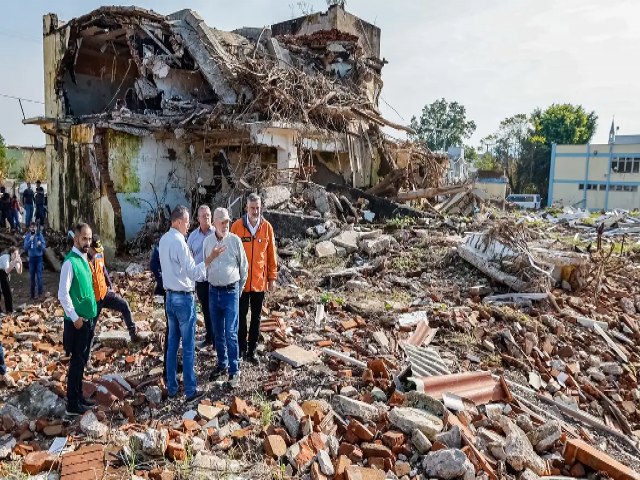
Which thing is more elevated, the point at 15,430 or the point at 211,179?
the point at 211,179

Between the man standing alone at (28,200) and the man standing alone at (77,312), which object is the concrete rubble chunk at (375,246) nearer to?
the man standing alone at (77,312)

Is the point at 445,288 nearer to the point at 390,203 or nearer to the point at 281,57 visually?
the point at 390,203

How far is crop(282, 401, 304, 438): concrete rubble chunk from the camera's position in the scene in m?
3.75

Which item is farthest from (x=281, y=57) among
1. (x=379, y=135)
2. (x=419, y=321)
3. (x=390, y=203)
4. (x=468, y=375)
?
(x=468, y=375)

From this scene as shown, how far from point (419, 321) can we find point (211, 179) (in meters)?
9.05

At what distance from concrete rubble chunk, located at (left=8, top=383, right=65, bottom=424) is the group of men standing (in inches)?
40.2

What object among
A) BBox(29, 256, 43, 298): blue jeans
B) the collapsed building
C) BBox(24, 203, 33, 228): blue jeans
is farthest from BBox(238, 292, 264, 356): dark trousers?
BBox(24, 203, 33, 228): blue jeans

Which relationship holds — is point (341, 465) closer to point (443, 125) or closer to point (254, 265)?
point (254, 265)

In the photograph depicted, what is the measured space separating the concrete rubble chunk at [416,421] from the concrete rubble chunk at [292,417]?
72cm

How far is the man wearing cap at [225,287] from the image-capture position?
453cm

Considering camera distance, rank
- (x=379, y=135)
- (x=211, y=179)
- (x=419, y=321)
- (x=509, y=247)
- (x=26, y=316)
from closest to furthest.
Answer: (x=419, y=321) → (x=26, y=316) → (x=509, y=247) → (x=211, y=179) → (x=379, y=135)

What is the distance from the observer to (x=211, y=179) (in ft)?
44.6

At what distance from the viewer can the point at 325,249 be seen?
945 centimetres

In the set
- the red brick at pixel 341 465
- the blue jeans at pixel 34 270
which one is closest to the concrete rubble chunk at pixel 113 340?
the red brick at pixel 341 465
